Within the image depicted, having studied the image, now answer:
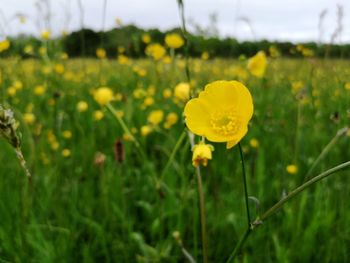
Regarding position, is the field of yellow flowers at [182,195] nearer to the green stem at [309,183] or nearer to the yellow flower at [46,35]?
the green stem at [309,183]

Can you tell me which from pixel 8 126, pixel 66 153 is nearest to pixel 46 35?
pixel 66 153

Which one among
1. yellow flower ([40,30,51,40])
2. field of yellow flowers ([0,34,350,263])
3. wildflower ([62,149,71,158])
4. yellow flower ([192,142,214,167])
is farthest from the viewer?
yellow flower ([40,30,51,40])

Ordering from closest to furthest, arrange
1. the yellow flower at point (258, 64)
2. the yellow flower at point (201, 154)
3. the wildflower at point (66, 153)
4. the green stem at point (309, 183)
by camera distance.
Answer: the green stem at point (309, 183) < the yellow flower at point (201, 154) < the yellow flower at point (258, 64) < the wildflower at point (66, 153)

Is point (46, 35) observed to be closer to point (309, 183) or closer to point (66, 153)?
point (66, 153)

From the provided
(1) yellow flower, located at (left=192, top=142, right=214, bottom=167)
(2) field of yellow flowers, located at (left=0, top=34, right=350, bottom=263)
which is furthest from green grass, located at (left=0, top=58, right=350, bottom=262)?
(1) yellow flower, located at (left=192, top=142, right=214, bottom=167)

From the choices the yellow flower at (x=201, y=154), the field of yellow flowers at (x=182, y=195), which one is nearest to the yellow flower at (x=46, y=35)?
the field of yellow flowers at (x=182, y=195)

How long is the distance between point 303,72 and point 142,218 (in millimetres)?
3949

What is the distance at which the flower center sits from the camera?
692 mm

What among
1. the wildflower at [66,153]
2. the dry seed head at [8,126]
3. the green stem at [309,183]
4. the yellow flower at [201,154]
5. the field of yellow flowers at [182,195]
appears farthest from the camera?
the wildflower at [66,153]

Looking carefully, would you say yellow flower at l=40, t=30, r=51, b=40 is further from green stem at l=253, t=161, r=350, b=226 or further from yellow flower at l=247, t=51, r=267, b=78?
green stem at l=253, t=161, r=350, b=226

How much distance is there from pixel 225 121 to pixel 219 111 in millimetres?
27

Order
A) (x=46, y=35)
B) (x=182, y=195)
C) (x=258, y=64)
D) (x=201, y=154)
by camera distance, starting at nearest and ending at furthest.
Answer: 1. (x=201, y=154)
2. (x=182, y=195)
3. (x=258, y=64)
4. (x=46, y=35)

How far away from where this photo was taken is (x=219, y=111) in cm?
74

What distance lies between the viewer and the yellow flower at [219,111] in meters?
0.67
